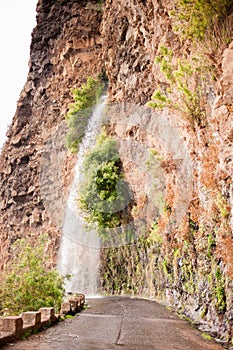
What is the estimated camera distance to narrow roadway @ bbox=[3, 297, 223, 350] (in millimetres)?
5531

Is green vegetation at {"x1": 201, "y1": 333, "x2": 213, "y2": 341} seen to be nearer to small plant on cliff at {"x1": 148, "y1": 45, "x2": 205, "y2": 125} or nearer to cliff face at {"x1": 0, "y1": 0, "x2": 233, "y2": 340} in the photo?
cliff face at {"x1": 0, "y1": 0, "x2": 233, "y2": 340}

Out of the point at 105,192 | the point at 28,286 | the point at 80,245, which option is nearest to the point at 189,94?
the point at 28,286

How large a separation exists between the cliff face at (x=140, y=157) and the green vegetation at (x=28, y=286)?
3531 millimetres

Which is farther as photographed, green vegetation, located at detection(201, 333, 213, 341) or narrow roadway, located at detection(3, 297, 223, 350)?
green vegetation, located at detection(201, 333, 213, 341)

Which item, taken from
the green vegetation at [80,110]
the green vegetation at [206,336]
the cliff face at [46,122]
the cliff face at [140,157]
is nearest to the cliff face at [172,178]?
the cliff face at [140,157]

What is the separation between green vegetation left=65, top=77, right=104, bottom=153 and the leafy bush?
6.01 metres

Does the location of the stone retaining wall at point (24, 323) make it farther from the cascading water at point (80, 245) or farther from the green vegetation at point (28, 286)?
the cascading water at point (80, 245)

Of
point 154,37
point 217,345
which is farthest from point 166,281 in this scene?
point 154,37

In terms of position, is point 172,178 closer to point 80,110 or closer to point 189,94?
point 189,94

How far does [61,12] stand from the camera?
3297 cm

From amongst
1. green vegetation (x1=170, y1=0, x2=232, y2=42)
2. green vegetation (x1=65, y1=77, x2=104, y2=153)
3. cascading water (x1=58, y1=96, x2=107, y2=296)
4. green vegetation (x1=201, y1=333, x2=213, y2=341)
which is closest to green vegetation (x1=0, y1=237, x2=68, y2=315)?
green vegetation (x1=201, y1=333, x2=213, y2=341)

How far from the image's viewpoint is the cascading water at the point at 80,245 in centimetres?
2153

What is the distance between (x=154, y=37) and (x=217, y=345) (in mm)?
10871

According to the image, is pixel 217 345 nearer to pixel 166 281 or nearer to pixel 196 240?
pixel 196 240
